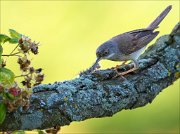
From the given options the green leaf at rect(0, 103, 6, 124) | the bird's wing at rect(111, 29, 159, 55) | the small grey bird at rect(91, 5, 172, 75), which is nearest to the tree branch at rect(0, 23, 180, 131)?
the green leaf at rect(0, 103, 6, 124)

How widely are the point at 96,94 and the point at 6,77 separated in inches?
28.8

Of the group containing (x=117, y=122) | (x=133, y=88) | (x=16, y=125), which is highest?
(x=117, y=122)

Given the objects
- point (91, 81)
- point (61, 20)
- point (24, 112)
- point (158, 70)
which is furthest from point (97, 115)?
point (61, 20)

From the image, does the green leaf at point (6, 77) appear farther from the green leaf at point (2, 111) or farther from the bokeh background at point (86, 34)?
the bokeh background at point (86, 34)

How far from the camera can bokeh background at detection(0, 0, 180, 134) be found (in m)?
8.28

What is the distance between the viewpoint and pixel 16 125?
3.17 m

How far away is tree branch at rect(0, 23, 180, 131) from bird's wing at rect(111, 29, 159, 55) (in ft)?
3.71

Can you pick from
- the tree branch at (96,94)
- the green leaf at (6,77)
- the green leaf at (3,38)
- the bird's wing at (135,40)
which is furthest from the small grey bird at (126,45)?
the green leaf at (6,77)

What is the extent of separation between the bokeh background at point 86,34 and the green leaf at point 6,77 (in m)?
4.78

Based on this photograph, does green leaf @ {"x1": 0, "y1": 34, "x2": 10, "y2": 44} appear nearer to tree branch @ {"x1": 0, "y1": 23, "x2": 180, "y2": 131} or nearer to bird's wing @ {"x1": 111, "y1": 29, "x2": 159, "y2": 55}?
tree branch @ {"x1": 0, "y1": 23, "x2": 180, "y2": 131}

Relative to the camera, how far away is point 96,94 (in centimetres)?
358

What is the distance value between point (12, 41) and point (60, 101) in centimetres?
44

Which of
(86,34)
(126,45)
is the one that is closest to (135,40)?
(126,45)

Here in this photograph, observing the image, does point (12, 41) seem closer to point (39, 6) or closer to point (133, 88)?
point (133, 88)
